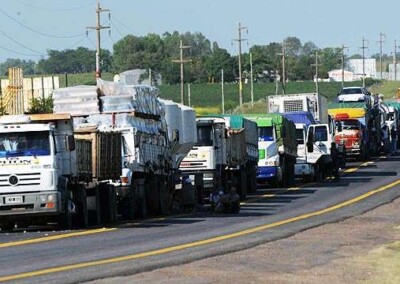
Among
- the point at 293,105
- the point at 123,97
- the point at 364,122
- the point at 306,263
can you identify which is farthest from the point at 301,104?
the point at 306,263

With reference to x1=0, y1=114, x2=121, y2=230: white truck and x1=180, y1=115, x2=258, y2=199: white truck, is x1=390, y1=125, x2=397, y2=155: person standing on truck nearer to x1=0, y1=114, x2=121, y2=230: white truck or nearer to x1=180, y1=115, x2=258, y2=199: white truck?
x1=180, y1=115, x2=258, y2=199: white truck

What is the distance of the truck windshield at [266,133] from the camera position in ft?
175

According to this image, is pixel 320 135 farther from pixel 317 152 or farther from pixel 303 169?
pixel 303 169

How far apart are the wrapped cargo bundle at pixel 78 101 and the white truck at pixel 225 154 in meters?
7.57

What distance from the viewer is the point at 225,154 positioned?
4591 cm

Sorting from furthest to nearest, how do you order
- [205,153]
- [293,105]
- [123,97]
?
[293,105]
[205,153]
[123,97]

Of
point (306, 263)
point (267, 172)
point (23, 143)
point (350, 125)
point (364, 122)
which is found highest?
point (364, 122)

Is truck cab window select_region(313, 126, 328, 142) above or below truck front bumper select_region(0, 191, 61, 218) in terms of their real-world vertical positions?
above

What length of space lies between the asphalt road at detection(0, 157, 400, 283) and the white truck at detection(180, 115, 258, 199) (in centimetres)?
132

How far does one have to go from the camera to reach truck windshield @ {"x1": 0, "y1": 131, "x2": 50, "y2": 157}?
29.6m

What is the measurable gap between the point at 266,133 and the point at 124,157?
63.5ft

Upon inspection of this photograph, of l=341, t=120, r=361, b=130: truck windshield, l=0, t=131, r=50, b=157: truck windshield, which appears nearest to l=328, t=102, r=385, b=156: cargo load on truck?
l=341, t=120, r=361, b=130: truck windshield

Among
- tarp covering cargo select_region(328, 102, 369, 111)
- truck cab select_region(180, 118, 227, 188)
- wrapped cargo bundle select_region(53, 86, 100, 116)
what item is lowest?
truck cab select_region(180, 118, 227, 188)

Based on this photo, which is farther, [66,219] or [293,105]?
[293,105]
